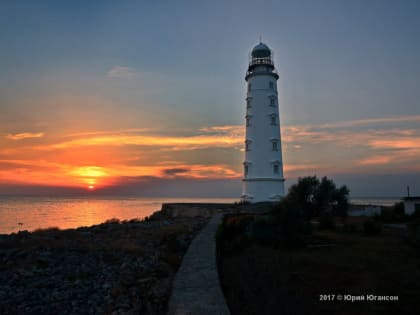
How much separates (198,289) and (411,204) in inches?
1022

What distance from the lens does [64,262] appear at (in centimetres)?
1037

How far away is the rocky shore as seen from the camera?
6.92m

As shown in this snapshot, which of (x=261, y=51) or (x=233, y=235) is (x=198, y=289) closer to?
(x=233, y=235)

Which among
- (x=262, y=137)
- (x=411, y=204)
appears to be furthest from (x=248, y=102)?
(x=411, y=204)

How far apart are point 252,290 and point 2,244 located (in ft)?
33.5

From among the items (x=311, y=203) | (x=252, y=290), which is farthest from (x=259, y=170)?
(x=252, y=290)

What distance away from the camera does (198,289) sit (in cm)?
712

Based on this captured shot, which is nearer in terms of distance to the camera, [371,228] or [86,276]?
[86,276]

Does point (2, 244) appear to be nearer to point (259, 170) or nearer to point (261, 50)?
point (259, 170)

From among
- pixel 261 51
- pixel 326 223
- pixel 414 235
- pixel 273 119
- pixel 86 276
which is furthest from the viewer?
pixel 261 51

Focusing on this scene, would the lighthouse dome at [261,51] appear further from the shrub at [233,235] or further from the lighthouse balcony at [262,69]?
the shrub at [233,235]

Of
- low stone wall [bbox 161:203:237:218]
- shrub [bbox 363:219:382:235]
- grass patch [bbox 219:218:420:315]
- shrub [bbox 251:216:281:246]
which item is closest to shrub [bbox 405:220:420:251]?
grass patch [bbox 219:218:420:315]

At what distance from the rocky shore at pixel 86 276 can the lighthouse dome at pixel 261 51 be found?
2399 cm

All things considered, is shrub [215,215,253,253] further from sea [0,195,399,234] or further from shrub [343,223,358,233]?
sea [0,195,399,234]
